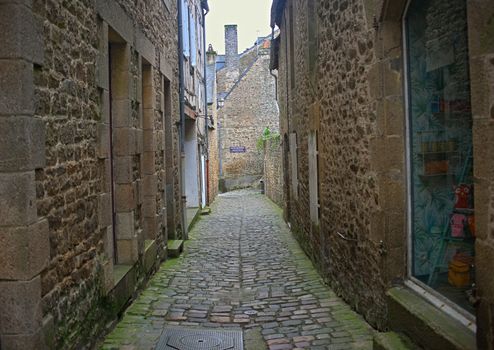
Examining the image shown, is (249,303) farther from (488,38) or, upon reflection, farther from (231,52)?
(231,52)

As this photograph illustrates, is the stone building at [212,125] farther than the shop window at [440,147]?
Yes

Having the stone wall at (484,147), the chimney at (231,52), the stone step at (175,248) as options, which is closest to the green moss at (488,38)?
the stone wall at (484,147)

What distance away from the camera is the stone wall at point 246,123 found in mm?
33906

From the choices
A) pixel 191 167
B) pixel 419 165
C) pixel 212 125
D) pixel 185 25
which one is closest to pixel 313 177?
pixel 419 165

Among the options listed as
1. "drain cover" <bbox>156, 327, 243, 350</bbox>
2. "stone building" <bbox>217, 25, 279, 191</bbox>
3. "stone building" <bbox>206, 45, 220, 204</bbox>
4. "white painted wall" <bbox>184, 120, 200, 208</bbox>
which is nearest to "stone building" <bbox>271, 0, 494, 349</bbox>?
"drain cover" <bbox>156, 327, 243, 350</bbox>

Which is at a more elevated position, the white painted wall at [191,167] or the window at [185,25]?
the window at [185,25]

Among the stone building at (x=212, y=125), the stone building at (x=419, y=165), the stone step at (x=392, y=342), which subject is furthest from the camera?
the stone building at (x=212, y=125)

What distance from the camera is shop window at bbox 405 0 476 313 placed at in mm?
4176

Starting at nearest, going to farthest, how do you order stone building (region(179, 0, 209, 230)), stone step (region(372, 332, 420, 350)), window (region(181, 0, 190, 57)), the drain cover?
stone step (region(372, 332, 420, 350))
the drain cover
window (region(181, 0, 190, 57))
stone building (region(179, 0, 209, 230))

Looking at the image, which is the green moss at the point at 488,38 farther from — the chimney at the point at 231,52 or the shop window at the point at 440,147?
the chimney at the point at 231,52

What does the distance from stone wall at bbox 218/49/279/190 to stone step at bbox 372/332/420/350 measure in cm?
2947

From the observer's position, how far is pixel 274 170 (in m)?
21.2

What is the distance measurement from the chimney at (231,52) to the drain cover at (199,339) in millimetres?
33833

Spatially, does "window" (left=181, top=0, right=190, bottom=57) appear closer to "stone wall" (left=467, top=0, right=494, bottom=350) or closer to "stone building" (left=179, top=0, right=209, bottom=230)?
"stone building" (left=179, top=0, right=209, bottom=230)
